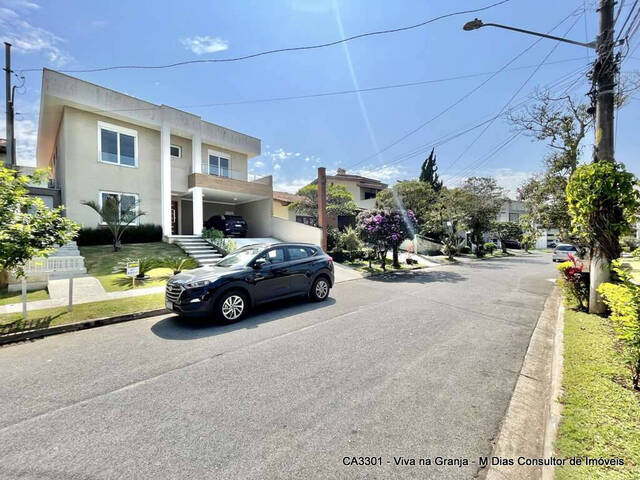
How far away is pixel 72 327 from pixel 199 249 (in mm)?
8879

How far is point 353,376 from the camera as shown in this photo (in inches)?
146

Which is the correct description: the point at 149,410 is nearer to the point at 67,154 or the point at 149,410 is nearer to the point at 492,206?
the point at 67,154

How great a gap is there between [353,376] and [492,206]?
83.1ft

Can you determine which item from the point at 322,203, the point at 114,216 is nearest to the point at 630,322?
the point at 322,203

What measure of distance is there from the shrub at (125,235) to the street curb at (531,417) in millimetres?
16873

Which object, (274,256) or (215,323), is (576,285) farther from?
(215,323)

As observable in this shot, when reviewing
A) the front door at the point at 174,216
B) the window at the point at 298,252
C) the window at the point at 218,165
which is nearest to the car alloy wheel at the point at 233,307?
the window at the point at 298,252

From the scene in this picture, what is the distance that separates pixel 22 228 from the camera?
5.44 m

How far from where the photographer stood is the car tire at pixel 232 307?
5.83 meters

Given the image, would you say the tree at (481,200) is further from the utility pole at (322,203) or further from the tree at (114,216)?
the tree at (114,216)

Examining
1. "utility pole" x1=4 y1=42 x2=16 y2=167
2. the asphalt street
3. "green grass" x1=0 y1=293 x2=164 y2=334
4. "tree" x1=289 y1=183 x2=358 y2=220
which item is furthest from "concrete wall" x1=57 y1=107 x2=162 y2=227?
the asphalt street

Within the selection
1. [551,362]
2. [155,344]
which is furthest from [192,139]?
[551,362]

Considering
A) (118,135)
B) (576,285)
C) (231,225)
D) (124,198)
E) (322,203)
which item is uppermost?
(118,135)

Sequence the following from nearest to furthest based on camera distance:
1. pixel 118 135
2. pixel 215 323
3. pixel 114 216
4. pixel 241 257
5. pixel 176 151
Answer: pixel 215 323, pixel 241 257, pixel 114 216, pixel 118 135, pixel 176 151
